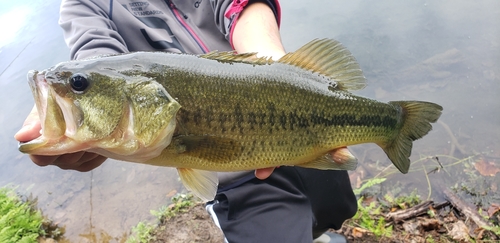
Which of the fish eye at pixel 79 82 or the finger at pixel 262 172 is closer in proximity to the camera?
the fish eye at pixel 79 82

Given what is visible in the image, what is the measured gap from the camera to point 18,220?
13.1 ft

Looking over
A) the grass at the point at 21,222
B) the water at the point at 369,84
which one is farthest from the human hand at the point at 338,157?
the grass at the point at 21,222

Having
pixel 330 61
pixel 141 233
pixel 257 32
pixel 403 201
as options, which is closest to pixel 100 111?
pixel 330 61

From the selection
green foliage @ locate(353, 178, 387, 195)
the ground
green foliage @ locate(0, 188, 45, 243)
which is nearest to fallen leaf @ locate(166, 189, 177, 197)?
the ground

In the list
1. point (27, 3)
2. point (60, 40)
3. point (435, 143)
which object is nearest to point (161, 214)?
point (435, 143)

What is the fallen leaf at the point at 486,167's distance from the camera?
151 inches

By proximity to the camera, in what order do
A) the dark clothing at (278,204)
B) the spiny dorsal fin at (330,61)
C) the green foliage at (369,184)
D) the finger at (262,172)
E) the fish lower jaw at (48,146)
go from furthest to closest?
the green foliage at (369,184)
the dark clothing at (278,204)
the finger at (262,172)
the spiny dorsal fin at (330,61)
the fish lower jaw at (48,146)

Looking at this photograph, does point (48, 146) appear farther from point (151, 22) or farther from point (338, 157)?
point (151, 22)

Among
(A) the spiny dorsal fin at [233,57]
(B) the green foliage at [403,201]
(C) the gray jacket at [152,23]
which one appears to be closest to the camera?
(A) the spiny dorsal fin at [233,57]

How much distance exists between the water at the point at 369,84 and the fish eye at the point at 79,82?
2.82 meters

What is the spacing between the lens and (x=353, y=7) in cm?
681

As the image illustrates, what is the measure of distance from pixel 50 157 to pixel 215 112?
2.59 ft

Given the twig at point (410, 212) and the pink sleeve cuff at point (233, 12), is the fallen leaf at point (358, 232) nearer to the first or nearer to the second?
the twig at point (410, 212)

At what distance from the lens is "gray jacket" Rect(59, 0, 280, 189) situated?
2730 mm
